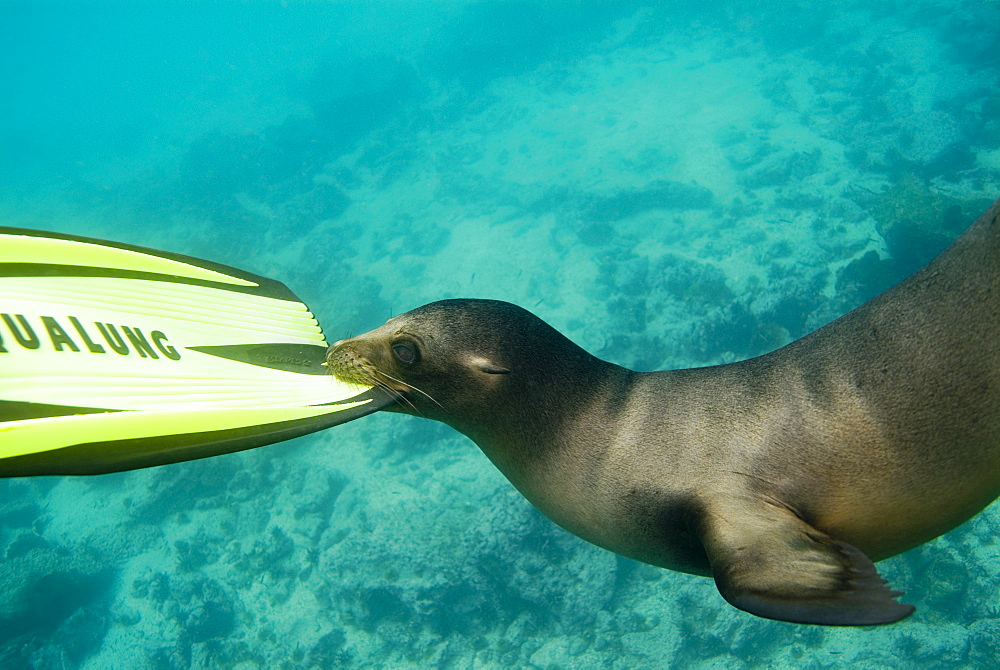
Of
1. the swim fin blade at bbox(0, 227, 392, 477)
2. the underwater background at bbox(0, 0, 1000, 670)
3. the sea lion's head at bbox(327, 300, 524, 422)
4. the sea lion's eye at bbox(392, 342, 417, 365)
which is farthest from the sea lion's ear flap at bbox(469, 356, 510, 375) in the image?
the underwater background at bbox(0, 0, 1000, 670)

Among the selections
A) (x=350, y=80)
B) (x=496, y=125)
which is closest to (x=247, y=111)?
(x=350, y=80)

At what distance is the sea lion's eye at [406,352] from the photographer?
2.11m

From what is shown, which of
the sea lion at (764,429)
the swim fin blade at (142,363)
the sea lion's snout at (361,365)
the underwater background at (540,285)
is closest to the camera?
the swim fin blade at (142,363)

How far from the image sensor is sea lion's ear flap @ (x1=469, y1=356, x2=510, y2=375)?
2.03 m

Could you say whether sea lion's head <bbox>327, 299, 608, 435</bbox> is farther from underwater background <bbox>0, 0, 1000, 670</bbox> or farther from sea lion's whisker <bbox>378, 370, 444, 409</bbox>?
underwater background <bbox>0, 0, 1000, 670</bbox>

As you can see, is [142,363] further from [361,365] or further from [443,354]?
[443,354]

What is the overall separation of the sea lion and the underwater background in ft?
15.0

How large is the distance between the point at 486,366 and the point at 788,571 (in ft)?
3.74

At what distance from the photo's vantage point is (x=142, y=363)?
1.33 meters

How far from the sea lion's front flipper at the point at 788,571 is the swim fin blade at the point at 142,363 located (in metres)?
1.11

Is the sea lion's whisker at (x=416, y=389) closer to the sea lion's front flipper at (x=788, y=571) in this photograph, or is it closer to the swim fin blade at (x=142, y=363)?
the swim fin blade at (x=142, y=363)

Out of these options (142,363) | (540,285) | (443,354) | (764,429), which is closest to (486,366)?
(443,354)

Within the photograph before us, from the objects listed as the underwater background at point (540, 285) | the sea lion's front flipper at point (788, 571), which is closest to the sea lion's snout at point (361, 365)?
the sea lion's front flipper at point (788, 571)

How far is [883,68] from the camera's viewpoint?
49.8 ft
